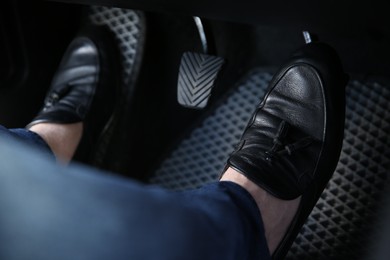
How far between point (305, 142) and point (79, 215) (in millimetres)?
462

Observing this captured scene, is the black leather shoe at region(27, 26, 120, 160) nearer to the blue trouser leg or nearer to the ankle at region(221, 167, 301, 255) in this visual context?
the ankle at region(221, 167, 301, 255)

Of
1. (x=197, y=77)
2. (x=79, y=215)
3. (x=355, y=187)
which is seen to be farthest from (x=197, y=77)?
(x=79, y=215)

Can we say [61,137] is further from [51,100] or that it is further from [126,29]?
[126,29]

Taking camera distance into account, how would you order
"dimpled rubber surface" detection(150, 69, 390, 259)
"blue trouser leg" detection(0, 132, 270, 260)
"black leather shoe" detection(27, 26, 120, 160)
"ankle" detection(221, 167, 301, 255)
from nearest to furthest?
"blue trouser leg" detection(0, 132, 270, 260), "ankle" detection(221, 167, 301, 255), "dimpled rubber surface" detection(150, 69, 390, 259), "black leather shoe" detection(27, 26, 120, 160)

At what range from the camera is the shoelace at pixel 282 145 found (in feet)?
2.63

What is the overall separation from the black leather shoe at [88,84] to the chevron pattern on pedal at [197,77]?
7.9 inches

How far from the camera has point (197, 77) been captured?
92 centimetres

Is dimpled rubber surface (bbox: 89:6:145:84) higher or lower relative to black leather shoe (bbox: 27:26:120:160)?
higher

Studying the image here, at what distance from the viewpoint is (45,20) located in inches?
43.2

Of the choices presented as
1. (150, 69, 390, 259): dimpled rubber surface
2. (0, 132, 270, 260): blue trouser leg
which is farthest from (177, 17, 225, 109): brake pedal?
(0, 132, 270, 260): blue trouser leg

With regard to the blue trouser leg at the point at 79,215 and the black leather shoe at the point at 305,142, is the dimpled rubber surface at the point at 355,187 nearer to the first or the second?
the black leather shoe at the point at 305,142

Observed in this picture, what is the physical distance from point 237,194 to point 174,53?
434mm

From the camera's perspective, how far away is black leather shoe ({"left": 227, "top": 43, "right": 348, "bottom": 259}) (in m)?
0.78

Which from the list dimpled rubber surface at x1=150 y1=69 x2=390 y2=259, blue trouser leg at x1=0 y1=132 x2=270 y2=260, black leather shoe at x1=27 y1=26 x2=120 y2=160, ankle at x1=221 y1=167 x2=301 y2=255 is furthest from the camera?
black leather shoe at x1=27 y1=26 x2=120 y2=160
